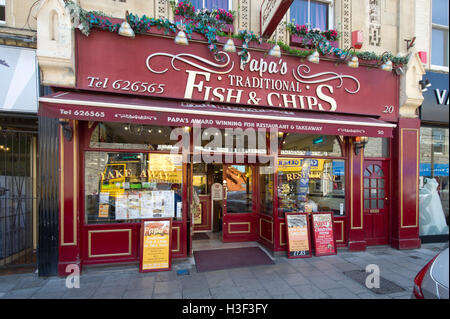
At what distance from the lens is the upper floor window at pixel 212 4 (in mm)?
5746

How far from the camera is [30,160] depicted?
19.4ft

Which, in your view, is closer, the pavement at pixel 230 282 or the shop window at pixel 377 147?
the pavement at pixel 230 282

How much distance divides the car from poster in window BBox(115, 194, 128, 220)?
196 inches

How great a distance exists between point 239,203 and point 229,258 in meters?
1.70

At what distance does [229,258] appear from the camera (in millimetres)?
5492

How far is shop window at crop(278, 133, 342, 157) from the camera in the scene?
5.90 m

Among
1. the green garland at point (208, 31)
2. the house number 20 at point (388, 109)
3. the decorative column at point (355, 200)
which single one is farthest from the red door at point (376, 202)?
the green garland at point (208, 31)

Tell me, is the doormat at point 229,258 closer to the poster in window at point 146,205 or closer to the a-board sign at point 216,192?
the poster in window at point 146,205

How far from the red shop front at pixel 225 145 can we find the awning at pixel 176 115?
0.07 ft

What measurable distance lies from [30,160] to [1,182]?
2.46 feet

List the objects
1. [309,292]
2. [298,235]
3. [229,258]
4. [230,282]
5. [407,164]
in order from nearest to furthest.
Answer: [309,292], [230,282], [229,258], [298,235], [407,164]

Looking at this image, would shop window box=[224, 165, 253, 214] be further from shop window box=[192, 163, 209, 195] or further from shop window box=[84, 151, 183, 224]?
shop window box=[84, 151, 183, 224]

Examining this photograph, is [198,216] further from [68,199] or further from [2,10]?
[2,10]

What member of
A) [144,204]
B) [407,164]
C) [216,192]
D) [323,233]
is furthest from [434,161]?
[144,204]
